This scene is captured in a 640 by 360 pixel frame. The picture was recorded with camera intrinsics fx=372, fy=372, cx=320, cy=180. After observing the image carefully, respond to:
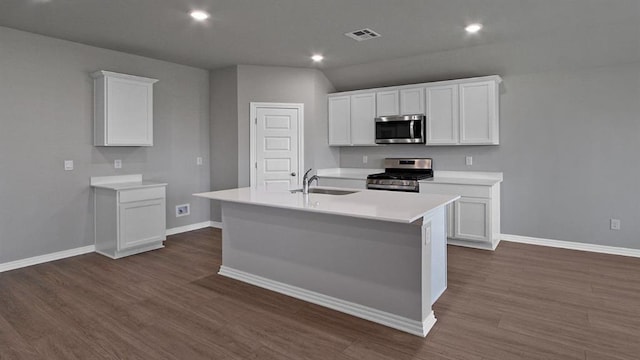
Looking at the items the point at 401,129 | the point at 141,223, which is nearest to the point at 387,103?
the point at 401,129

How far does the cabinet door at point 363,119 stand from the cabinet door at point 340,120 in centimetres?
8

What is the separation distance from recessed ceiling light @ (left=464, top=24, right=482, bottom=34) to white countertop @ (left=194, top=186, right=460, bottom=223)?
196 cm

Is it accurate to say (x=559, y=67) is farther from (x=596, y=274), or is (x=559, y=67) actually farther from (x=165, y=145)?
(x=165, y=145)

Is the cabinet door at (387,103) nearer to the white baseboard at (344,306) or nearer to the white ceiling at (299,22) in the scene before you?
the white ceiling at (299,22)

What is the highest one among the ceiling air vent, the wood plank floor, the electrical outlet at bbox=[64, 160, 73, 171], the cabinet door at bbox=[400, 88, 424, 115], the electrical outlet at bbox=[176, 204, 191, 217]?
the ceiling air vent

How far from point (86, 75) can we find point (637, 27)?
6.12 m

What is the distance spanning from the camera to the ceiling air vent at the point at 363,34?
4070mm

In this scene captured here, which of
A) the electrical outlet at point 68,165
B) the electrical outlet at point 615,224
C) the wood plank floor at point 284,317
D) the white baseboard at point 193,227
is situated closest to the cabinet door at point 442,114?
the wood plank floor at point 284,317

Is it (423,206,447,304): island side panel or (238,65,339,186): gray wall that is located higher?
(238,65,339,186): gray wall

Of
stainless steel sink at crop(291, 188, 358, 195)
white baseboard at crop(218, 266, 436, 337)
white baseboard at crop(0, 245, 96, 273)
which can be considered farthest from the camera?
white baseboard at crop(0, 245, 96, 273)

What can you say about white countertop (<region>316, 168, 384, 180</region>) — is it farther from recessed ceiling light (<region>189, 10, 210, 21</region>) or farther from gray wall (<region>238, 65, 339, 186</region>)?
recessed ceiling light (<region>189, 10, 210, 21</region>)

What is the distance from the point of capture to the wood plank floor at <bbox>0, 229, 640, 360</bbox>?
2.32 meters

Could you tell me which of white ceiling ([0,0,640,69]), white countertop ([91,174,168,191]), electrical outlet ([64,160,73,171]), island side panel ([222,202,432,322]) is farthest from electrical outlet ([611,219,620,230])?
electrical outlet ([64,160,73,171])

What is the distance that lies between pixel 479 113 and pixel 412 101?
937mm
